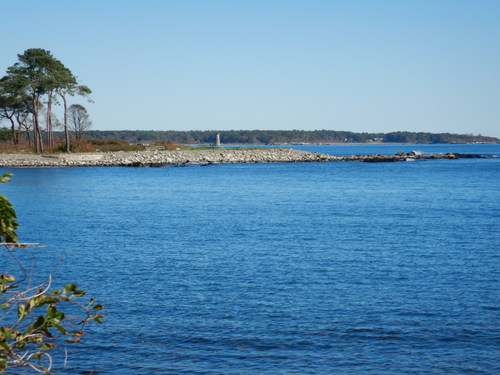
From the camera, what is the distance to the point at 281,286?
1597 cm

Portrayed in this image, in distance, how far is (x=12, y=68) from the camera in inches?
3078

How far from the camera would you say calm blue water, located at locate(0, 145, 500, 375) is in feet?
36.7

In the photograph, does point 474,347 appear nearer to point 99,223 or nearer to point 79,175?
point 99,223

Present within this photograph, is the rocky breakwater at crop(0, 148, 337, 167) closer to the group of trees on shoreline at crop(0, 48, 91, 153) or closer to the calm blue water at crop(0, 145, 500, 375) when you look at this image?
the group of trees on shoreline at crop(0, 48, 91, 153)

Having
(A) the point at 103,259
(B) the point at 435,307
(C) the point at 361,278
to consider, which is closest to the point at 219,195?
(A) the point at 103,259

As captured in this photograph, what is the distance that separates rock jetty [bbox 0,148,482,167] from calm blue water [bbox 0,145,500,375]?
44.4 meters

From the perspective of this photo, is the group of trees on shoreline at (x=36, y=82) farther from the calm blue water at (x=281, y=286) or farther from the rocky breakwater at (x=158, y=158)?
the calm blue water at (x=281, y=286)

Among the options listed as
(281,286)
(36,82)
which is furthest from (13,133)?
(281,286)

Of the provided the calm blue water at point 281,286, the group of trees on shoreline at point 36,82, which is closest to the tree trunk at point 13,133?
the group of trees on shoreline at point 36,82

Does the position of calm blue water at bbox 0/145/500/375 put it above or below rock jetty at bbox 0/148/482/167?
above

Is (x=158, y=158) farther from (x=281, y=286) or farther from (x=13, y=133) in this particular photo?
(x=281, y=286)

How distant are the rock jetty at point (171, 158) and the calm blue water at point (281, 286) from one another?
4441 cm

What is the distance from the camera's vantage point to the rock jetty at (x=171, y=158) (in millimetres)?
77713

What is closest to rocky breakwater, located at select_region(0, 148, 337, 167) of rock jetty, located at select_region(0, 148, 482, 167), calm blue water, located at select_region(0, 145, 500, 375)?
rock jetty, located at select_region(0, 148, 482, 167)
